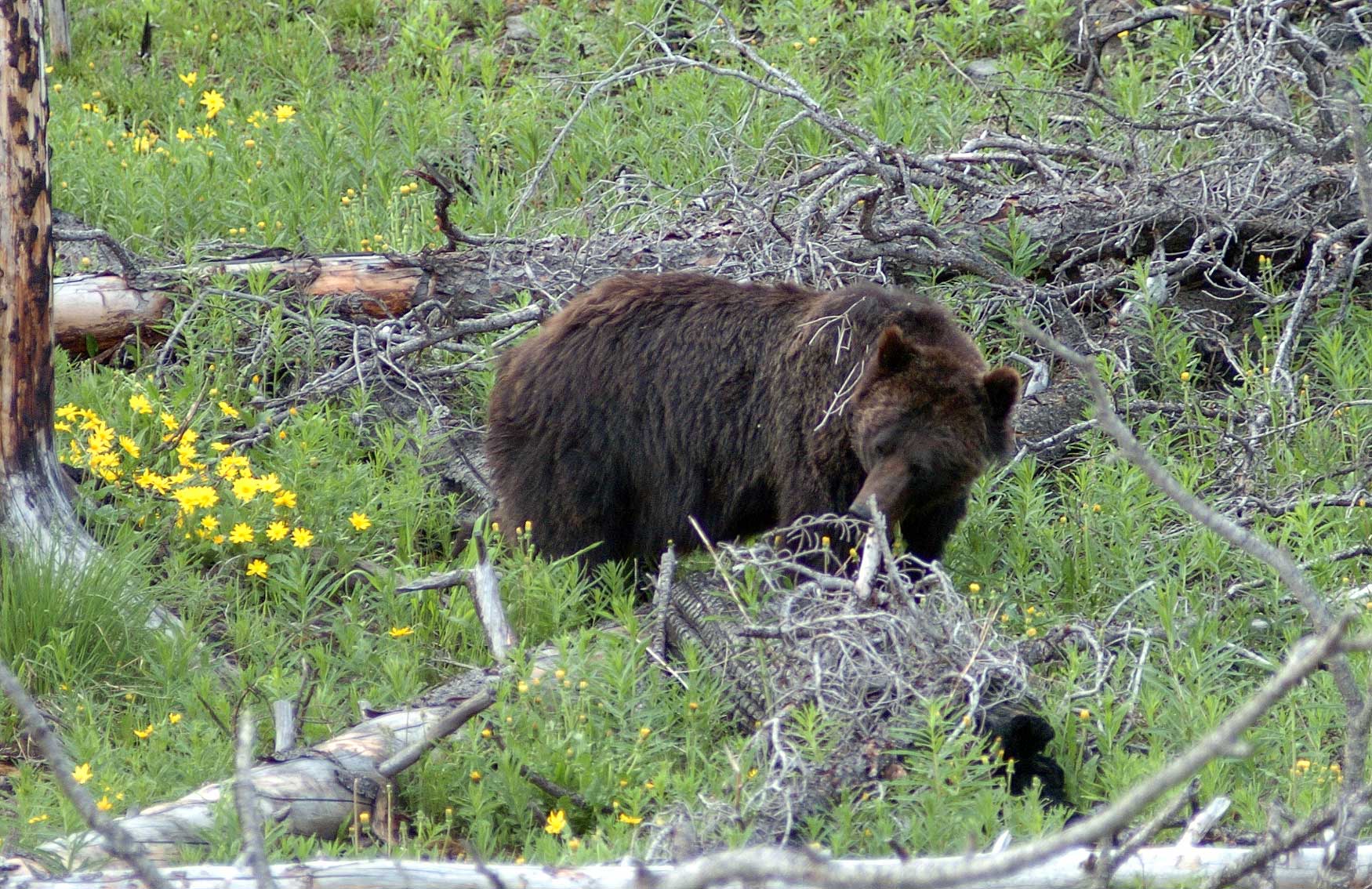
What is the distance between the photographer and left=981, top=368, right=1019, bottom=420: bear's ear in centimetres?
516

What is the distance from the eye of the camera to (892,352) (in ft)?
17.0

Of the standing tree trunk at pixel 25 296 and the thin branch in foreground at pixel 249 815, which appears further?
the standing tree trunk at pixel 25 296

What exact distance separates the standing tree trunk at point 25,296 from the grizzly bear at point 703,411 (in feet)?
5.58

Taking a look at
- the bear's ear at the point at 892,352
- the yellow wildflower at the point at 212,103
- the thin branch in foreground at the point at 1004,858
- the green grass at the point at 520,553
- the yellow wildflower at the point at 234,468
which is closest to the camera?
the thin branch in foreground at the point at 1004,858

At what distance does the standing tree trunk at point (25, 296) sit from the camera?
17.5 feet

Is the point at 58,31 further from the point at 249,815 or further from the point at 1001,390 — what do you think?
the point at 249,815

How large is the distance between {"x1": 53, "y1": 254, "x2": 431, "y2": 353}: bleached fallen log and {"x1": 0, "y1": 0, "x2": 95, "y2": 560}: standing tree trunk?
64.5 inches

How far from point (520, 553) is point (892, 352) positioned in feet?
5.17

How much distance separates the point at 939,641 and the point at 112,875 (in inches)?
93.7

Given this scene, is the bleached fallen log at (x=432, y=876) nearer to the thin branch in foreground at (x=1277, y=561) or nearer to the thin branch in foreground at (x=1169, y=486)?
the thin branch in foreground at (x=1277, y=561)

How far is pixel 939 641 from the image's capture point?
441 centimetres

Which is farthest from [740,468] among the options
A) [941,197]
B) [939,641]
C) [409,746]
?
[941,197]

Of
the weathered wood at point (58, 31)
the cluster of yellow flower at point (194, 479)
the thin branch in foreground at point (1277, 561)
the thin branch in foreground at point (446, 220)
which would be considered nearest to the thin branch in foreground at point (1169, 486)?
the thin branch in foreground at point (1277, 561)

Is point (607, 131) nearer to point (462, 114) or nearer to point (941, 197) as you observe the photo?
point (462, 114)
